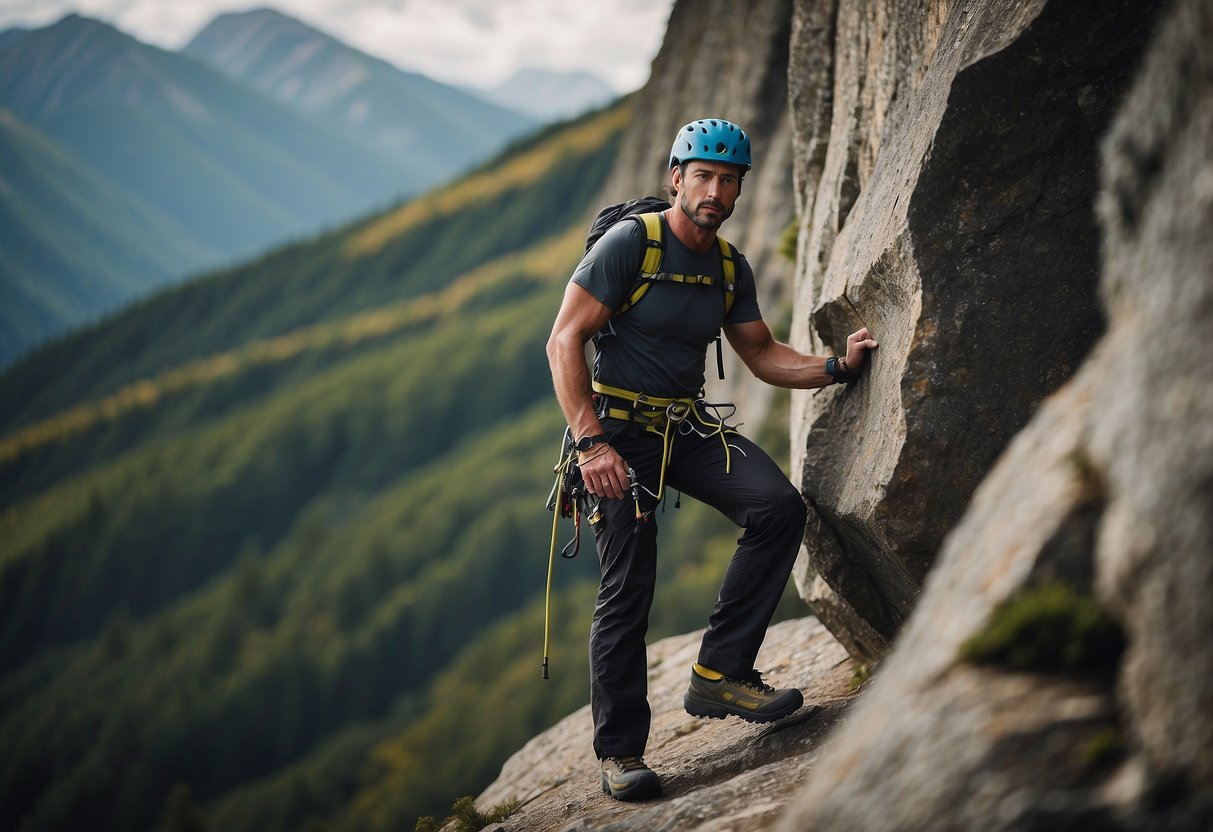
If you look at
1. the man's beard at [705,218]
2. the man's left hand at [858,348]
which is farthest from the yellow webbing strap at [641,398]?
the man's left hand at [858,348]

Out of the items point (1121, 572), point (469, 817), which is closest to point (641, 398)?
point (469, 817)

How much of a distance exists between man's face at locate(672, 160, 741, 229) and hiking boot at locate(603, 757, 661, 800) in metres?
3.50

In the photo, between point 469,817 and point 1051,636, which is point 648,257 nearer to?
point 1051,636

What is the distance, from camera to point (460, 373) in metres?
174

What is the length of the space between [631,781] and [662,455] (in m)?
2.08

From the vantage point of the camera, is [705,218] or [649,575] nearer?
[705,218]

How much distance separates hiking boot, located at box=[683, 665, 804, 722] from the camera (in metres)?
7.54

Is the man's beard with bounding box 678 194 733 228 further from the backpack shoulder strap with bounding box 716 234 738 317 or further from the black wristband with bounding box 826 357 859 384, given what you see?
the black wristband with bounding box 826 357 859 384

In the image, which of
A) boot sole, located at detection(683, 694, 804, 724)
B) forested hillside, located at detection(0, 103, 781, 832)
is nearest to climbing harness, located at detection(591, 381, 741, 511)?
boot sole, located at detection(683, 694, 804, 724)

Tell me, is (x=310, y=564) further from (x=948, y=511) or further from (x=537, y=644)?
(x=948, y=511)

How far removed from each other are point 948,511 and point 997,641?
3204 mm

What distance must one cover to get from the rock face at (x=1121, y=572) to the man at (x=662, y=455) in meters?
2.87

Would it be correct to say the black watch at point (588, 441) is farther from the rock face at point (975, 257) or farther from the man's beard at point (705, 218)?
the rock face at point (975, 257)

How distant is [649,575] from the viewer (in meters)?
7.55
